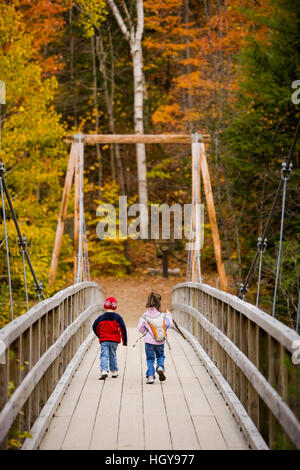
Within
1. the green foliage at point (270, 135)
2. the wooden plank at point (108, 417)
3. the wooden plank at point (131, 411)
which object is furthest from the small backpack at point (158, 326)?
the green foliage at point (270, 135)

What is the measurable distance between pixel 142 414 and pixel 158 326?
179cm

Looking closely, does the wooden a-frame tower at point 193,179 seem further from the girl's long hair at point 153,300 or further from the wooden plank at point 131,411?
the girl's long hair at point 153,300

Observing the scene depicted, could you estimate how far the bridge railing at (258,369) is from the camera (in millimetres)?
3756

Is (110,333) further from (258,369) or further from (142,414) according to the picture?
(258,369)

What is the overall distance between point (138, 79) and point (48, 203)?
669 centimetres

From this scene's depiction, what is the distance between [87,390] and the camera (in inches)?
260

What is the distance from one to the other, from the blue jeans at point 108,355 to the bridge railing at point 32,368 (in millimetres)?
342

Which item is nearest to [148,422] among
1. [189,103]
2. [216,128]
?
[216,128]

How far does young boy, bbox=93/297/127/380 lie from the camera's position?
24.1ft

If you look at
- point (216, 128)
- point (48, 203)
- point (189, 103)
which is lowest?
point (48, 203)

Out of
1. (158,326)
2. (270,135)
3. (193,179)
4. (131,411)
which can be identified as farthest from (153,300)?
(270,135)

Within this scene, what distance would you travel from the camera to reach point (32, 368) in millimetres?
4969
